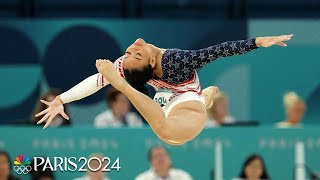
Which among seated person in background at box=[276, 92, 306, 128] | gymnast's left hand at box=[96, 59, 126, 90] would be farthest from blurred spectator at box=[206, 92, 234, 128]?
gymnast's left hand at box=[96, 59, 126, 90]

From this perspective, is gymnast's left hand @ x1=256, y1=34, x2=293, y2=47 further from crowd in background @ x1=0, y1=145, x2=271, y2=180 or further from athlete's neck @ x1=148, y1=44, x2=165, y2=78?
crowd in background @ x1=0, y1=145, x2=271, y2=180

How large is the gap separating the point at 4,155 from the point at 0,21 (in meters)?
3.06

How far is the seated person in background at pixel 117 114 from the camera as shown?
7266 mm

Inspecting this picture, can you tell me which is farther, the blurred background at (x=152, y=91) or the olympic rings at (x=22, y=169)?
the blurred background at (x=152, y=91)

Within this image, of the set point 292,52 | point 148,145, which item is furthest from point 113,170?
point 292,52

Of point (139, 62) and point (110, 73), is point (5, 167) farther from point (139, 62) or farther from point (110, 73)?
point (110, 73)

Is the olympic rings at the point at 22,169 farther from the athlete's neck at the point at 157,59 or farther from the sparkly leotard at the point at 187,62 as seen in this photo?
the athlete's neck at the point at 157,59

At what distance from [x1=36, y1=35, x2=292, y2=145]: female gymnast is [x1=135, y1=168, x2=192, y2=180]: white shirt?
1.64 m

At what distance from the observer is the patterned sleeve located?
4.98 meters

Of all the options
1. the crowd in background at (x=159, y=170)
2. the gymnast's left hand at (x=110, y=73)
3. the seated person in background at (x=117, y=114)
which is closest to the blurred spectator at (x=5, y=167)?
the crowd in background at (x=159, y=170)

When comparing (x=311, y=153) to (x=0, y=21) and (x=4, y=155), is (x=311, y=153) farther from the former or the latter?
(x=0, y=21)

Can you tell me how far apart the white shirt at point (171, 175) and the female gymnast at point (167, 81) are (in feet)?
5.37

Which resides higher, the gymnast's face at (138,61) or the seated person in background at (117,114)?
the seated person in background at (117,114)

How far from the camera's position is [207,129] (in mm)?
7191
